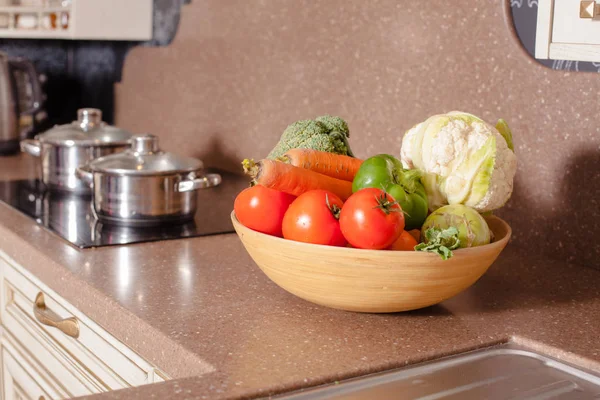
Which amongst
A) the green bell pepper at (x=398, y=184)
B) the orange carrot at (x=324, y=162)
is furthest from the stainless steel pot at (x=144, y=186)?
the green bell pepper at (x=398, y=184)

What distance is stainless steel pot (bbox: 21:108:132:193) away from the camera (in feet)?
6.08

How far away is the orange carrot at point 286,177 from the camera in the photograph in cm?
100

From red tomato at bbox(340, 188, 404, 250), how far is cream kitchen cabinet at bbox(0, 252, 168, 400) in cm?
29

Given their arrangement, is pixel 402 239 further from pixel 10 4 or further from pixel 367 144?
pixel 10 4

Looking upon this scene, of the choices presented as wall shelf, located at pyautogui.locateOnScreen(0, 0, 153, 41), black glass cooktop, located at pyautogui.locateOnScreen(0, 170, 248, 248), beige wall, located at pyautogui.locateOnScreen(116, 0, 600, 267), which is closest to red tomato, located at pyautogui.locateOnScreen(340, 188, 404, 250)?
beige wall, located at pyautogui.locateOnScreen(116, 0, 600, 267)

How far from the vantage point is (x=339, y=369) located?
0.84 meters

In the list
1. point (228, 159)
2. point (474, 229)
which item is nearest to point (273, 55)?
point (228, 159)

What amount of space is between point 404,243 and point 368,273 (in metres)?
0.07

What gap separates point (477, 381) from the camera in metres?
0.85

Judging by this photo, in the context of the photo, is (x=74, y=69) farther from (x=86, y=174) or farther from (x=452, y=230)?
(x=452, y=230)

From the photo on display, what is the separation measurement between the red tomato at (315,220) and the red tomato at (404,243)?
6 centimetres

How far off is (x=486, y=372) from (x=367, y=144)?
83 cm

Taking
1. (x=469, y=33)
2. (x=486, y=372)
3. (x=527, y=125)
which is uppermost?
(x=469, y=33)

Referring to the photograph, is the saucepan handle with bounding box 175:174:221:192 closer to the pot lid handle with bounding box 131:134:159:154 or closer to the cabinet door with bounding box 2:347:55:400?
the pot lid handle with bounding box 131:134:159:154
